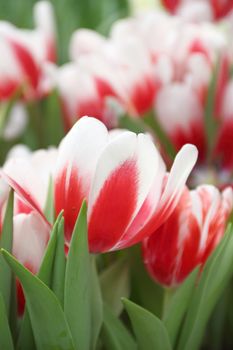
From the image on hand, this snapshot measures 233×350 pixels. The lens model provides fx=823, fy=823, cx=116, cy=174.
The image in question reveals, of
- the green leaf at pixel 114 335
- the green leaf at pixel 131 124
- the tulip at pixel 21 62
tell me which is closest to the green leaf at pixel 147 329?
the green leaf at pixel 114 335

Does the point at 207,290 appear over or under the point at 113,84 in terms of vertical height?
under

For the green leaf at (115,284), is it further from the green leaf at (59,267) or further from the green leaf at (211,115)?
the green leaf at (211,115)

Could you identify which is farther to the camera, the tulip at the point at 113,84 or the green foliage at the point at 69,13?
the green foliage at the point at 69,13

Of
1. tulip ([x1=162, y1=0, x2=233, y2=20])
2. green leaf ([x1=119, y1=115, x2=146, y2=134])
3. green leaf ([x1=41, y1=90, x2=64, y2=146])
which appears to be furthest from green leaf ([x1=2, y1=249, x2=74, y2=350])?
tulip ([x1=162, y1=0, x2=233, y2=20])

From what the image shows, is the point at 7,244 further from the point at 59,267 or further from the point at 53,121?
the point at 53,121

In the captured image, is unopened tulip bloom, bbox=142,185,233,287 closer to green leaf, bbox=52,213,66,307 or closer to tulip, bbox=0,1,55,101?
green leaf, bbox=52,213,66,307

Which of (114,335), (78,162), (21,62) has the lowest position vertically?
(114,335)

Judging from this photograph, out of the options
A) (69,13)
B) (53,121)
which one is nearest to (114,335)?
(53,121)
